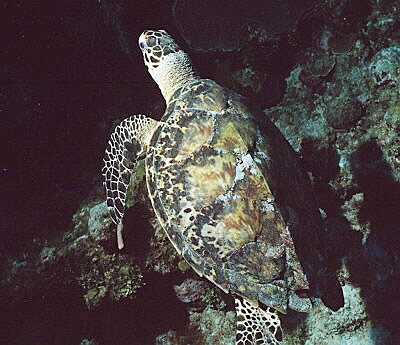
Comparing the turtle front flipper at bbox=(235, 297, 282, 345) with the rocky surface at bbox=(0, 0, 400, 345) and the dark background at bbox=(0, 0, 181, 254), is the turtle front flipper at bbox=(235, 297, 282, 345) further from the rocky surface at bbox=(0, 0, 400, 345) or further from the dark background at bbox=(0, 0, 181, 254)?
the dark background at bbox=(0, 0, 181, 254)

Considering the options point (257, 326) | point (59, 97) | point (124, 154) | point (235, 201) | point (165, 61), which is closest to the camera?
point (235, 201)

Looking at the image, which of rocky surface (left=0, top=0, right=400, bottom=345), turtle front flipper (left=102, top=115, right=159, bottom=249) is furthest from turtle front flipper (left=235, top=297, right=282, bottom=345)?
turtle front flipper (left=102, top=115, right=159, bottom=249)

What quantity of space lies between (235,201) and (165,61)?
1838 millimetres

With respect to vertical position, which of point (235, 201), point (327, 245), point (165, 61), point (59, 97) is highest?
point (59, 97)

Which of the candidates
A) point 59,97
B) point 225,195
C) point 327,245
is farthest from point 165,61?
point 327,245

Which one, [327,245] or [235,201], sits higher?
[235,201]

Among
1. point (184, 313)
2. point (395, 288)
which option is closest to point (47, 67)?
point (184, 313)

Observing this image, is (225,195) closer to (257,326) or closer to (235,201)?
(235,201)

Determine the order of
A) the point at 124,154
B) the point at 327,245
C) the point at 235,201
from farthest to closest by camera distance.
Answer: the point at 327,245
the point at 124,154
the point at 235,201

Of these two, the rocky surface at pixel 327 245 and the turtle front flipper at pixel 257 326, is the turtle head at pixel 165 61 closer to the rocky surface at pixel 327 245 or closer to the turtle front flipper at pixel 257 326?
the rocky surface at pixel 327 245

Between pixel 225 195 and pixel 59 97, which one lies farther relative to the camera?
pixel 59 97

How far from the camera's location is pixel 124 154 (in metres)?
3.04

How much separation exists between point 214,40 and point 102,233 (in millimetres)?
2831

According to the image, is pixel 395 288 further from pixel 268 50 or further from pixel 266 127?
pixel 268 50
